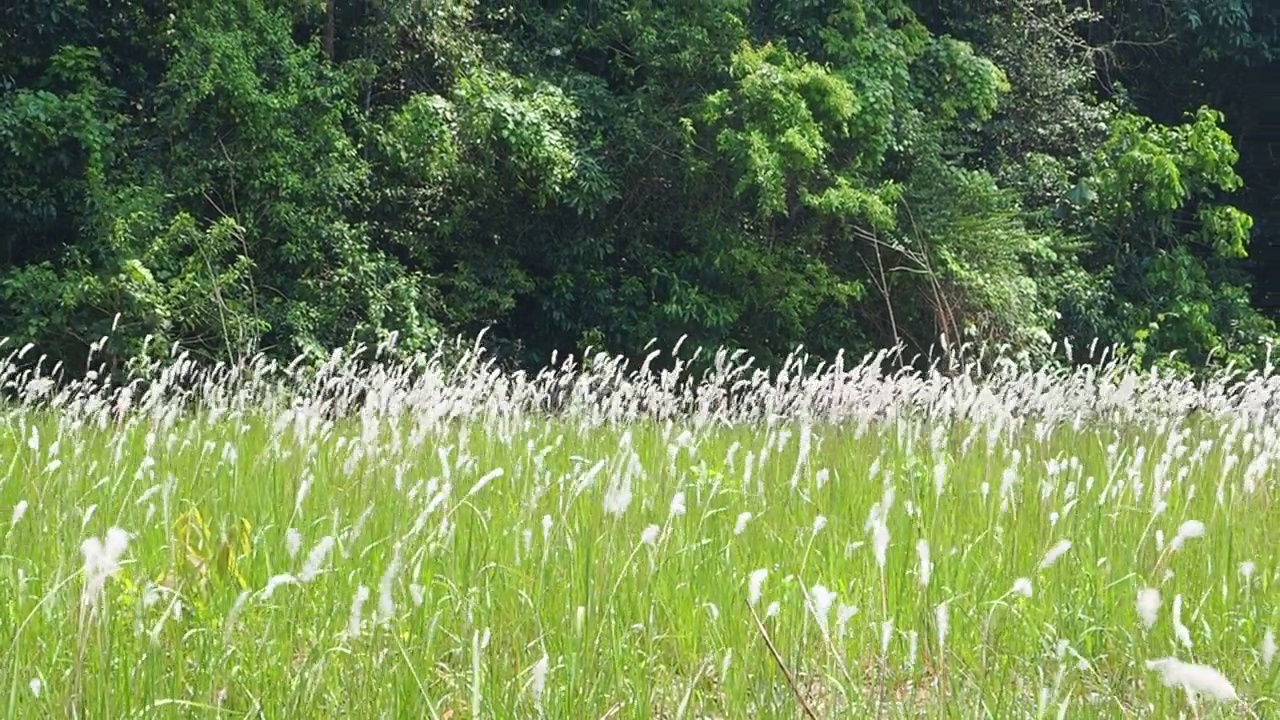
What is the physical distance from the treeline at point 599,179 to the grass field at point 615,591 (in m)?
6.31

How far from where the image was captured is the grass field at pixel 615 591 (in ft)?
7.38

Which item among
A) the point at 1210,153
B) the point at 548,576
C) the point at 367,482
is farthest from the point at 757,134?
the point at 548,576

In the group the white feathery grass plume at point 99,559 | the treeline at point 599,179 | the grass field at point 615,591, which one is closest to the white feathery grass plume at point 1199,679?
the grass field at point 615,591

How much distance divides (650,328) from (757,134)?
7.09ft

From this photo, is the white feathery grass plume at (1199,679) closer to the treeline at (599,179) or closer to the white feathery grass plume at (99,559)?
the white feathery grass plume at (99,559)

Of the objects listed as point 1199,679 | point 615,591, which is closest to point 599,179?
point 615,591

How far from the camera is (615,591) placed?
2807mm

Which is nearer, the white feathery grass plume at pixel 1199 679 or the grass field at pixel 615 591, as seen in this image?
the white feathery grass plume at pixel 1199 679

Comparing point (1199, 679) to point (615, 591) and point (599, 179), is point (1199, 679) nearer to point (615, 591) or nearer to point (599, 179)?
point (615, 591)

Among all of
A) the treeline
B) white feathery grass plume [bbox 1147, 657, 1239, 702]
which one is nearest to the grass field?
white feathery grass plume [bbox 1147, 657, 1239, 702]

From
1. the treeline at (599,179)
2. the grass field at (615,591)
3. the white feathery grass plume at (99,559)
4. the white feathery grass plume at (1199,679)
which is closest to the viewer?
the white feathery grass plume at (1199,679)

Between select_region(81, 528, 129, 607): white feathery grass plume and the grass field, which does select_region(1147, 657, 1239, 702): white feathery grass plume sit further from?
select_region(81, 528, 129, 607): white feathery grass plume

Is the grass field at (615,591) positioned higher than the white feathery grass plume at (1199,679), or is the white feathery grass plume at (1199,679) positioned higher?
the white feathery grass plume at (1199,679)

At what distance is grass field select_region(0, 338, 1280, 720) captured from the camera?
2.25 metres
